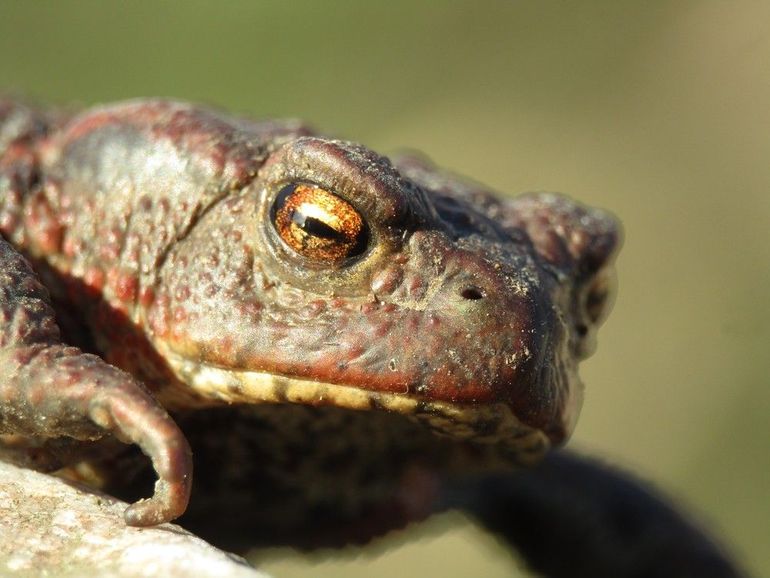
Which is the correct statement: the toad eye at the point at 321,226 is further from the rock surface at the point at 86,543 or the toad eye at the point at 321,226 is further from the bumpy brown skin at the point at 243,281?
the rock surface at the point at 86,543

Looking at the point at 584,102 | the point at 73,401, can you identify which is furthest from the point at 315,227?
the point at 584,102

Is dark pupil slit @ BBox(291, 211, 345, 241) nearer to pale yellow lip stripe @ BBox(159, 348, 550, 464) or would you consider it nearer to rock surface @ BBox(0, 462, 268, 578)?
pale yellow lip stripe @ BBox(159, 348, 550, 464)

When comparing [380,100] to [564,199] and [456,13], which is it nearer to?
[456,13]

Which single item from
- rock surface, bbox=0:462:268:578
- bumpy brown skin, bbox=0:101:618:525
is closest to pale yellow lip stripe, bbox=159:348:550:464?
bumpy brown skin, bbox=0:101:618:525

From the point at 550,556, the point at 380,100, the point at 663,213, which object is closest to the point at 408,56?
the point at 380,100

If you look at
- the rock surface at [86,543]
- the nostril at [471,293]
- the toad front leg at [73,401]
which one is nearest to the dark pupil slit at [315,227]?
the nostril at [471,293]

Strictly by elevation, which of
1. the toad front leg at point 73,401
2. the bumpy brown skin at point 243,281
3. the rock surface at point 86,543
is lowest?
the rock surface at point 86,543
